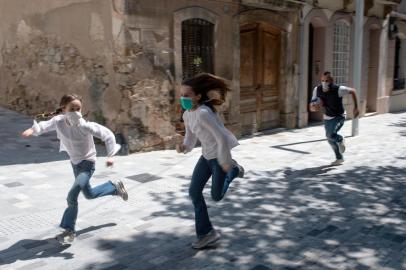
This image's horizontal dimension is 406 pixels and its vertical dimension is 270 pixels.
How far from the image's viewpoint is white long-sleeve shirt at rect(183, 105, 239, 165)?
3939mm

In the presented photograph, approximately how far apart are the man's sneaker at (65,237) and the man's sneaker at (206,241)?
1.16 m

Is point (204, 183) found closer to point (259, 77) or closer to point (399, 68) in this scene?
point (259, 77)

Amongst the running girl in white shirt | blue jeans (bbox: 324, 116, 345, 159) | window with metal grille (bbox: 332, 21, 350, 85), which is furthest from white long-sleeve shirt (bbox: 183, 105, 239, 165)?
window with metal grille (bbox: 332, 21, 350, 85)

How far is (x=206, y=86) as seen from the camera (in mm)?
4066

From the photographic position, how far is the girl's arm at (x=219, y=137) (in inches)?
155

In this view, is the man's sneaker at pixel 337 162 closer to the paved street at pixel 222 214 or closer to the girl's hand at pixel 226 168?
the paved street at pixel 222 214

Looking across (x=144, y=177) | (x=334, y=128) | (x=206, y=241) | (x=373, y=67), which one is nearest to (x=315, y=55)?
(x=373, y=67)

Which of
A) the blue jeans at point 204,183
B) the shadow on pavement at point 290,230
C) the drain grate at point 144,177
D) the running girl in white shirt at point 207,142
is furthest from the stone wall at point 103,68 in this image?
the blue jeans at point 204,183

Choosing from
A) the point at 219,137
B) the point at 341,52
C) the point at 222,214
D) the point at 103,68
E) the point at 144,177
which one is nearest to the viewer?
the point at 219,137

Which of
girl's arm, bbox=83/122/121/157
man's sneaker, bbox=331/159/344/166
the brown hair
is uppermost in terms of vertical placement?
the brown hair

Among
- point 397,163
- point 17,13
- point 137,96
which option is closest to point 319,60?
point 397,163

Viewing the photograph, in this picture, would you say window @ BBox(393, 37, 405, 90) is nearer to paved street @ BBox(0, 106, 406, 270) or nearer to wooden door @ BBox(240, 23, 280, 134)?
wooden door @ BBox(240, 23, 280, 134)

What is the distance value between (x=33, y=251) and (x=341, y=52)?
492 inches

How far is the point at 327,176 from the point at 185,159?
2.60 m
